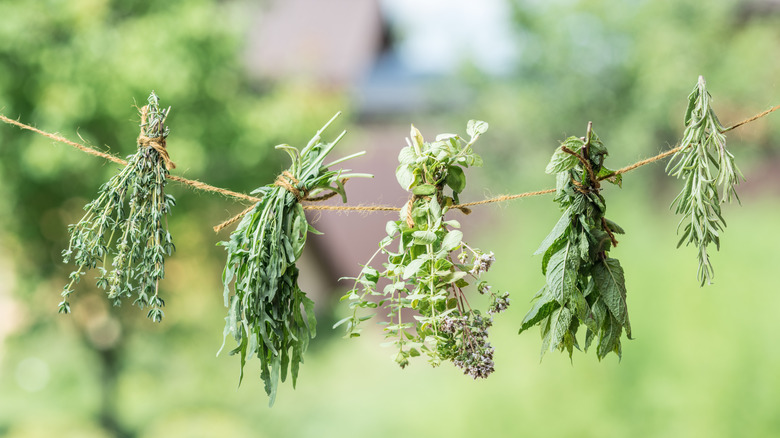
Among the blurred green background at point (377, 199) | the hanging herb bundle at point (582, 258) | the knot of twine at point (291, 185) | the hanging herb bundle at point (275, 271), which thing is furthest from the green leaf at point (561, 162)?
the blurred green background at point (377, 199)

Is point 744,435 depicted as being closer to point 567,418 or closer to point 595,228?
point 567,418

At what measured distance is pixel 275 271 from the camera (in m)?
1.38

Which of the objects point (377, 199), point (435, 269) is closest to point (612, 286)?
point (435, 269)

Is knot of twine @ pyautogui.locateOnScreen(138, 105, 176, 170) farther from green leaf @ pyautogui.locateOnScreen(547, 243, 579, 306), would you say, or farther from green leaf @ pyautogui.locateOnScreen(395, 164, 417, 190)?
green leaf @ pyautogui.locateOnScreen(547, 243, 579, 306)

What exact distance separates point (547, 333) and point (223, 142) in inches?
159

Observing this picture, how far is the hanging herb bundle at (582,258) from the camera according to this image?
135cm

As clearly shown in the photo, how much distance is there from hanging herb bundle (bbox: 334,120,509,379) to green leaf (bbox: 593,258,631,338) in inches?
6.5

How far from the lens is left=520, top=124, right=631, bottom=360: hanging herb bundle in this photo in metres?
1.35

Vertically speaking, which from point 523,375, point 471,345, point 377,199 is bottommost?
point 471,345

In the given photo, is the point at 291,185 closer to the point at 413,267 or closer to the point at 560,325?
the point at 413,267

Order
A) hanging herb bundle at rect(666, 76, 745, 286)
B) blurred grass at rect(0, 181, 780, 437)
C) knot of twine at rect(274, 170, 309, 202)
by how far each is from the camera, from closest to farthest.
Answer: hanging herb bundle at rect(666, 76, 745, 286)
knot of twine at rect(274, 170, 309, 202)
blurred grass at rect(0, 181, 780, 437)

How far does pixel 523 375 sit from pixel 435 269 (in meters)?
3.75

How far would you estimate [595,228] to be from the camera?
1.36 metres

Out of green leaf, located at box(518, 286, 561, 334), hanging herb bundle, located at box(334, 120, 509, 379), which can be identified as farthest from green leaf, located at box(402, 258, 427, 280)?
green leaf, located at box(518, 286, 561, 334)
